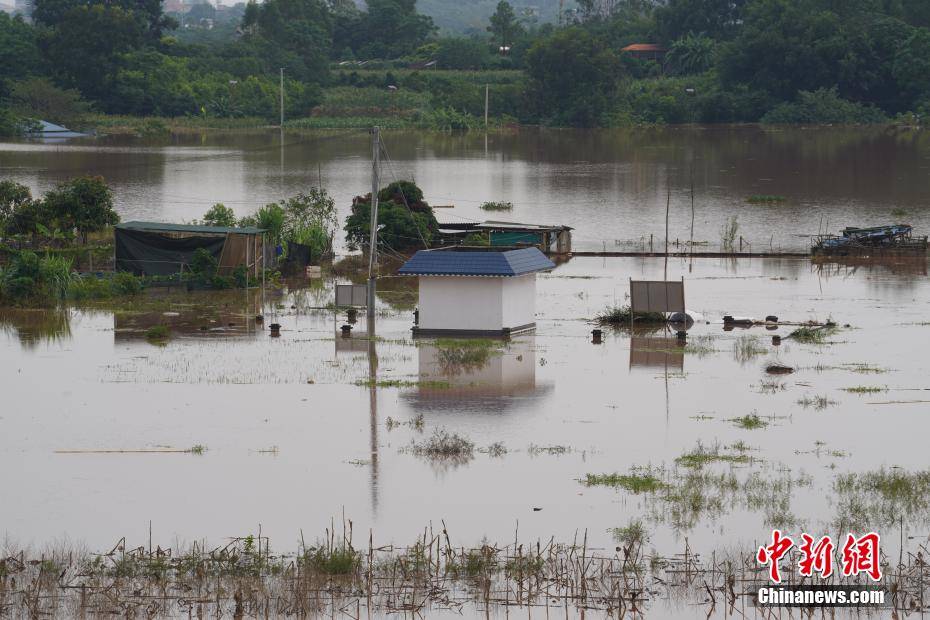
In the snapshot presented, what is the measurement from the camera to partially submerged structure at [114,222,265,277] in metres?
39.2

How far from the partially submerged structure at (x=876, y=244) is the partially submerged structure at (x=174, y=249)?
19.7 m

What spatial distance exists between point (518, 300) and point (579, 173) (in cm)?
5827

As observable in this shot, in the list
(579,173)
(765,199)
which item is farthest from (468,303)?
(579,173)

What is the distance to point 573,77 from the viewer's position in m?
129

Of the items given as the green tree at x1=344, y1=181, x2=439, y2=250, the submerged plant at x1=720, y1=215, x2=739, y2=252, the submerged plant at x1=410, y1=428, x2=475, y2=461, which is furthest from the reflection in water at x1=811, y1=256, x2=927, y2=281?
the submerged plant at x1=410, y1=428, x2=475, y2=461

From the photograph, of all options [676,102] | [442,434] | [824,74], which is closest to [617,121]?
[676,102]

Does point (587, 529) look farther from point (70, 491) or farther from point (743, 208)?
point (743, 208)

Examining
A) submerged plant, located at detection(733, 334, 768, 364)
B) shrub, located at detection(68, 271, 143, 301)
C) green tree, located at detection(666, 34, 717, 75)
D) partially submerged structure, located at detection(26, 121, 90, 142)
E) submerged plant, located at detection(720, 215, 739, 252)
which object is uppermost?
Answer: green tree, located at detection(666, 34, 717, 75)

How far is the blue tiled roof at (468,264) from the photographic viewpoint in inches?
1193

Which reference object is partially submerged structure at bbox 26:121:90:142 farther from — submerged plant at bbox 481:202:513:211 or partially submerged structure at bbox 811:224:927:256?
partially submerged structure at bbox 811:224:927:256

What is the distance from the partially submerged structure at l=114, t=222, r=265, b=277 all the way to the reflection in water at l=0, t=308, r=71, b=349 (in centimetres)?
432

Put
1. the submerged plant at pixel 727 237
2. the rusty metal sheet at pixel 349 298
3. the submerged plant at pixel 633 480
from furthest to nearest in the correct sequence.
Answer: the submerged plant at pixel 727 237, the rusty metal sheet at pixel 349 298, the submerged plant at pixel 633 480

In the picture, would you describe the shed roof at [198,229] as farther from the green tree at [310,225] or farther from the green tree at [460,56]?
the green tree at [460,56]

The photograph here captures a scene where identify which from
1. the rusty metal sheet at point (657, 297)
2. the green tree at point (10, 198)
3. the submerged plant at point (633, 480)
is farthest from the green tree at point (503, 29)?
the submerged plant at point (633, 480)
